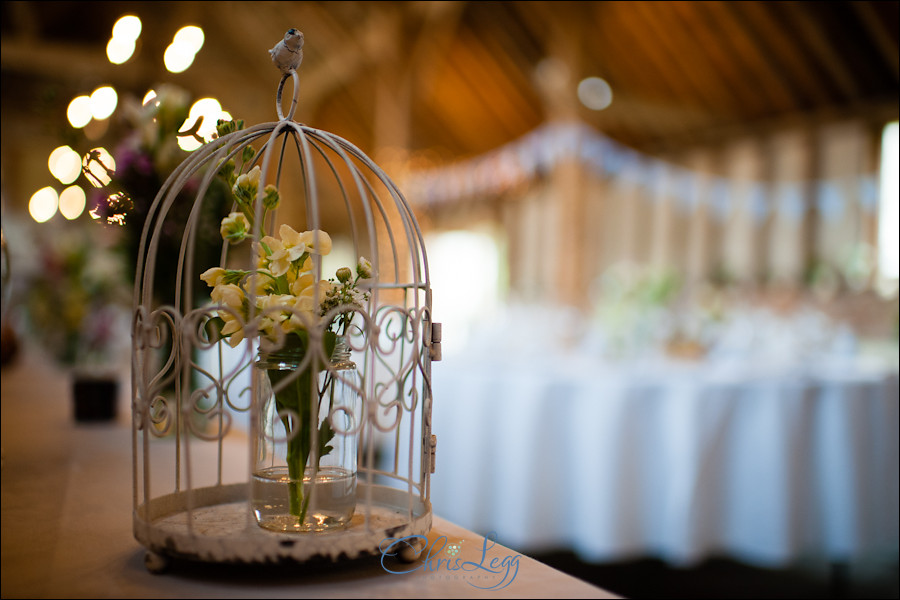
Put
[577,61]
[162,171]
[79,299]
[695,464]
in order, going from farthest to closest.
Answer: [577,61], [79,299], [695,464], [162,171]

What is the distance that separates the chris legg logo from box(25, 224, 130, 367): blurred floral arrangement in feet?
5.92

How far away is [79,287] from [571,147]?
2.93 metres

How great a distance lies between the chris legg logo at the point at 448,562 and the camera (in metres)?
0.65

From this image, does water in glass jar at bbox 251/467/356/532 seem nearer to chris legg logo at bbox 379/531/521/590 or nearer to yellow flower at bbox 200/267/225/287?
chris legg logo at bbox 379/531/521/590

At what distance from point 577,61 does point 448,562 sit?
432 cm

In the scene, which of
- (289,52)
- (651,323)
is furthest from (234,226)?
(651,323)

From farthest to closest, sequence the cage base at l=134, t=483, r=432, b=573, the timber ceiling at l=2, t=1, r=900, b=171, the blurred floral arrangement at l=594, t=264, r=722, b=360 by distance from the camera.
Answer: the timber ceiling at l=2, t=1, r=900, b=171, the blurred floral arrangement at l=594, t=264, r=722, b=360, the cage base at l=134, t=483, r=432, b=573

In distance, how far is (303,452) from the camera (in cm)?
67

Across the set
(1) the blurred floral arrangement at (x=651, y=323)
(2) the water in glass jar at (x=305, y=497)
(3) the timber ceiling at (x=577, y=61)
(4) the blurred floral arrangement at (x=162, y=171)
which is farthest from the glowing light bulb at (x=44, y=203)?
(3) the timber ceiling at (x=577, y=61)

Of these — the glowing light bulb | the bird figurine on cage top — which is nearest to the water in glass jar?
the bird figurine on cage top

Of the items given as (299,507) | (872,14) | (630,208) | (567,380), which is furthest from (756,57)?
(299,507)

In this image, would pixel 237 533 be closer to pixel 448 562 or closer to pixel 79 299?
pixel 448 562

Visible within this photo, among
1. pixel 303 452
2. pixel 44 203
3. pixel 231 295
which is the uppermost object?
pixel 44 203

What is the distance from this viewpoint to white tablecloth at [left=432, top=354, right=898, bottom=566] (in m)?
2.17
